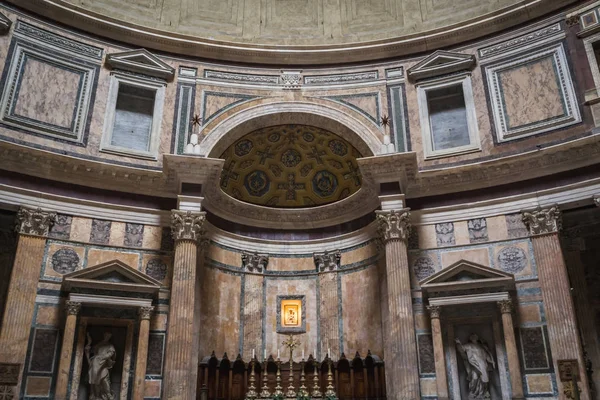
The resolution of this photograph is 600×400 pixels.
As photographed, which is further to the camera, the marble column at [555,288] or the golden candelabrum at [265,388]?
the golden candelabrum at [265,388]

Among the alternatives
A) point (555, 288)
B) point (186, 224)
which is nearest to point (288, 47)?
point (186, 224)

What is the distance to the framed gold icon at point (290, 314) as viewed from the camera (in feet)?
58.3

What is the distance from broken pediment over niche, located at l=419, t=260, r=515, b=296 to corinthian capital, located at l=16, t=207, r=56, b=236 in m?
10.4

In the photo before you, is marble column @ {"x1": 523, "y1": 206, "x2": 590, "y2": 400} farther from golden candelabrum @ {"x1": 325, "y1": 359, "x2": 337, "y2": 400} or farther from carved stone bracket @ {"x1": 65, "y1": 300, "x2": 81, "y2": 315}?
carved stone bracket @ {"x1": 65, "y1": 300, "x2": 81, "y2": 315}

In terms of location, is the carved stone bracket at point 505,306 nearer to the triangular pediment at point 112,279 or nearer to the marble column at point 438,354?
the marble column at point 438,354

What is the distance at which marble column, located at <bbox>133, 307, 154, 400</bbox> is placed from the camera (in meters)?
14.3

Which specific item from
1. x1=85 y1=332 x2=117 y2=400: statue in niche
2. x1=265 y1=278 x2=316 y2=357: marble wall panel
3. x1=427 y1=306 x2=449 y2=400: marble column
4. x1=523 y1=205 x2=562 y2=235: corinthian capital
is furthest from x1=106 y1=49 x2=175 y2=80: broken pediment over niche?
x1=523 y1=205 x2=562 y2=235: corinthian capital

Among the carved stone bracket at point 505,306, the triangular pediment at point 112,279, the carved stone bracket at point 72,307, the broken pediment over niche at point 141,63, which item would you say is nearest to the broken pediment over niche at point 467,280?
the carved stone bracket at point 505,306

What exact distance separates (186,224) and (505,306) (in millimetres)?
8796

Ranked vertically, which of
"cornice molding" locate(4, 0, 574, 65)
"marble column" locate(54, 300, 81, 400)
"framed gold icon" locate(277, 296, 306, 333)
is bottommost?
"marble column" locate(54, 300, 81, 400)

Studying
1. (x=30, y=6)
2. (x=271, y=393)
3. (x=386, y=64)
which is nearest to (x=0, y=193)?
(x=30, y=6)

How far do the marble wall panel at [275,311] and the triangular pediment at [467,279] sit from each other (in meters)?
4.16

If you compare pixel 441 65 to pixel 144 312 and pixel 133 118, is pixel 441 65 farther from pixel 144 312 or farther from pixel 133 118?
pixel 144 312

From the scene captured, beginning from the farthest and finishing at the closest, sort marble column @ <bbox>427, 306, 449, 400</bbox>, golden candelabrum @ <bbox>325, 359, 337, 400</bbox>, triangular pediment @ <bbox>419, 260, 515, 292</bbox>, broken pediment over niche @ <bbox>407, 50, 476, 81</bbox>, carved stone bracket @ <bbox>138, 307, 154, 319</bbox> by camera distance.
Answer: broken pediment over niche @ <bbox>407, 50, 476, 81</bbox>
carved stone bracket @ <bbox>138, 307, 154, 319</bbox>
triangular pediment @ <bbox>419, 260, 515, 292</bbox>
marble column @ <bbox>427, 306, 449, 400</bbox>
golden candelabrum @ <bbox>325, 359, 337, 400</bbox>
